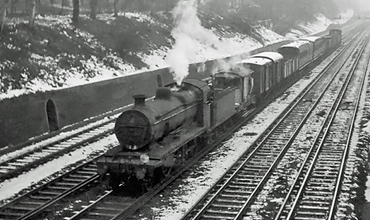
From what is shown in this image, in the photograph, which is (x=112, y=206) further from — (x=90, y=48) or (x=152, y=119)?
(x=90, y=48)

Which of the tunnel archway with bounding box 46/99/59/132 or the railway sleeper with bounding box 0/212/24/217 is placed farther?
the tunnel archway with bounding box 46/99/59/132

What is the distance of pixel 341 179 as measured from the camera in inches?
539

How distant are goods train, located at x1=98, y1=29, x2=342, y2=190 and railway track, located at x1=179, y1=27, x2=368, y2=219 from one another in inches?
63.0

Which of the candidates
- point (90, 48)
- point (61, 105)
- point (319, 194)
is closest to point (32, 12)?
point (90, 48)

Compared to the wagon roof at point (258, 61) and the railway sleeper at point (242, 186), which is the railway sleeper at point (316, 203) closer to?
the railway sleeper at point (242, 186)

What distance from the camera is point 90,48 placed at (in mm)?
27531

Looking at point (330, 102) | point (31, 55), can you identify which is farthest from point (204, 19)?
point (31, 55)

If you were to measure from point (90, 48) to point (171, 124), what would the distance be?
14.7 meters

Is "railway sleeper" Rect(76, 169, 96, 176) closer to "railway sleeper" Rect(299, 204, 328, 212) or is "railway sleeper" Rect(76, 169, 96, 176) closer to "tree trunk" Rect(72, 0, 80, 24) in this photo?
"railway sleeper" Rect(299, 204, 328, 212)

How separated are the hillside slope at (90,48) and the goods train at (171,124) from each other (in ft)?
6.62

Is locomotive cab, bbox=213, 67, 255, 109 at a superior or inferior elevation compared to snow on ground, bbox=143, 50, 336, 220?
superior

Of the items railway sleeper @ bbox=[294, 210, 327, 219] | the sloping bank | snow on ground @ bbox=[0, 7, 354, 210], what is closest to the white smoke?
the sloping bank

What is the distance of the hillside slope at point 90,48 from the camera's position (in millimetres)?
20984

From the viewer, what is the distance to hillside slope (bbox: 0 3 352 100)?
21.0 meters
